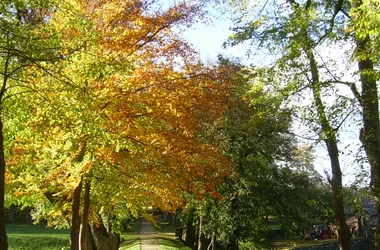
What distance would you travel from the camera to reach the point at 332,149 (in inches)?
478

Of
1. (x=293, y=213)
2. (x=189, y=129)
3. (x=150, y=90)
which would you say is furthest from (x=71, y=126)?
(x=293, y=213)

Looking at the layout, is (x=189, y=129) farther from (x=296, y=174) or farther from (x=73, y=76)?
(x=296, y=174)

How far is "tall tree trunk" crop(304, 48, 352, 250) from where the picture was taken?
1094cm

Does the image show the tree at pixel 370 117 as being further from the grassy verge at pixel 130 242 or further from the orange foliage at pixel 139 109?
the grassy verge at pixel 130 242

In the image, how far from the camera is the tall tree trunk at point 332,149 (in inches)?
431

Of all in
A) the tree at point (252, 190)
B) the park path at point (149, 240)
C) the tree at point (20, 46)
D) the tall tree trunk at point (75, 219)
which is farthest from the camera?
the park path at point (149, 240)

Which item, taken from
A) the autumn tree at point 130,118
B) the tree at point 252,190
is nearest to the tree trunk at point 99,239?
the tree at point 252,190

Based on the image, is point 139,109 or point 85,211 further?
point 85,211

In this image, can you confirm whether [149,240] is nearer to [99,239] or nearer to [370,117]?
[99,239]

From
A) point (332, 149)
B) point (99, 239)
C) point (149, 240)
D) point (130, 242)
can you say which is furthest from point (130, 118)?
point (130, 242)

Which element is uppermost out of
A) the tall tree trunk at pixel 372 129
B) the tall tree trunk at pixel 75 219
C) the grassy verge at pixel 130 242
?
the tall tree trunk at pixel 372 129

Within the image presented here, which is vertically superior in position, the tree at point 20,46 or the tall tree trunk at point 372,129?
the tree at point 20,46

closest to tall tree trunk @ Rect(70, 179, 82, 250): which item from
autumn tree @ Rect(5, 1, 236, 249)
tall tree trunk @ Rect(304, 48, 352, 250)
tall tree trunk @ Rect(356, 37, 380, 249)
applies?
autumn tree @ Rect(5, 1, 236, 249)

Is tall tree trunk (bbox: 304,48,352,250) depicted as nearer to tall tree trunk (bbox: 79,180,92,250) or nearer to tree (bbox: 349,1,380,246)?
tree (bbox: 349,1,380,246)
